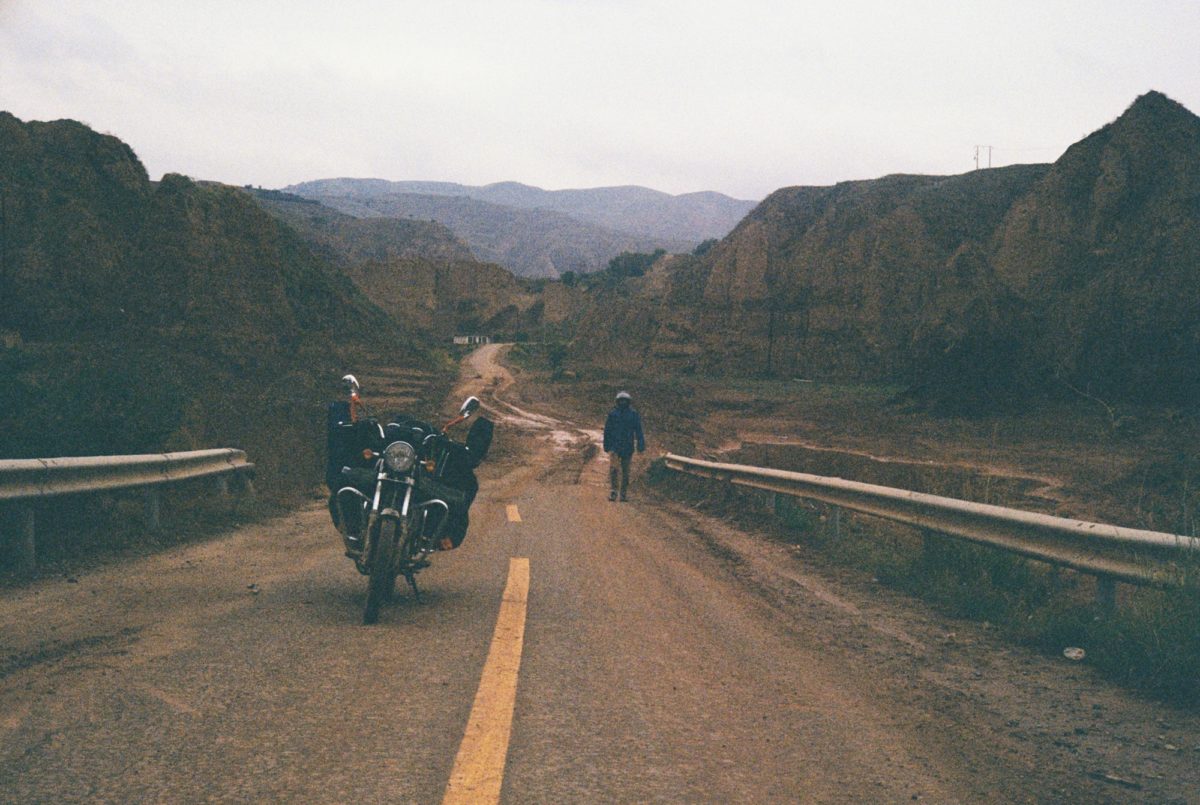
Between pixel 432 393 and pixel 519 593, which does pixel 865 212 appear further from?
pixel 519 593

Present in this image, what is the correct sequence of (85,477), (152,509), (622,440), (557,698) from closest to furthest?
1. (557,698)
2. (85,477)
3. (152,509)
4. (622,440)

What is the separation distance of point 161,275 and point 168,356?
503cm

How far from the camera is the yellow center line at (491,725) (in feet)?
11.2

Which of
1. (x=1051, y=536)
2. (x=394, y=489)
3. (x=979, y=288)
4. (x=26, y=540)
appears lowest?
(x=26, y=540)

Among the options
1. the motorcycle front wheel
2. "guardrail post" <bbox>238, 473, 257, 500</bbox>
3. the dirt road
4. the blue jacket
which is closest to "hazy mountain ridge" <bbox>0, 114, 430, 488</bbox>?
the blue jacket

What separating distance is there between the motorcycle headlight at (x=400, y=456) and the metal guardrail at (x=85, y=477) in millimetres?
3182

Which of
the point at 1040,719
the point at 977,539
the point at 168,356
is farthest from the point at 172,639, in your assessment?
the point at 168,356

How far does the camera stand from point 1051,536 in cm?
647

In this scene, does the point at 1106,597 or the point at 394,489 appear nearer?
the point at 1106,597

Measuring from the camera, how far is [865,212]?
65312 mm

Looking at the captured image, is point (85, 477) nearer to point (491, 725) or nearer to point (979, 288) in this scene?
point (491, 725)

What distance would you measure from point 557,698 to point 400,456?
2268mm

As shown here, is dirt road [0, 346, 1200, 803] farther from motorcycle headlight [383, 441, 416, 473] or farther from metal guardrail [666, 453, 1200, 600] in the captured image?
motorcycle headlight [383, 441, 416, 473]

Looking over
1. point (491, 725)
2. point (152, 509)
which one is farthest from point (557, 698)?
point (152, 509)
